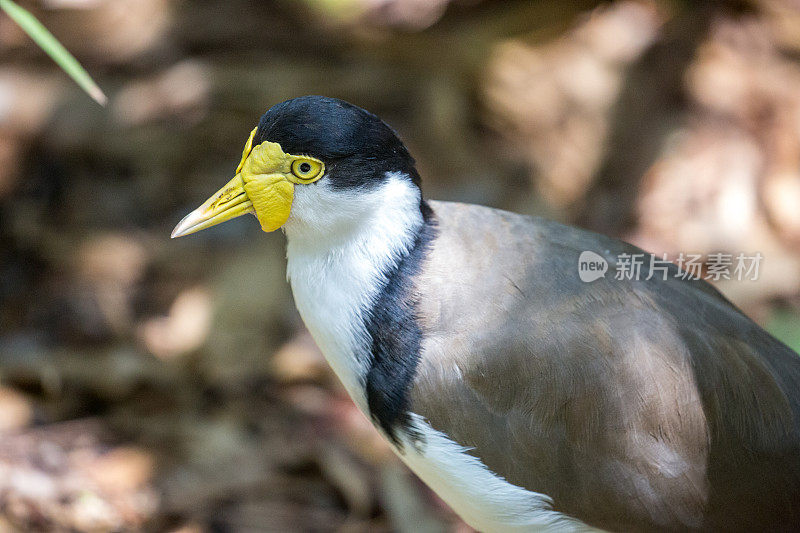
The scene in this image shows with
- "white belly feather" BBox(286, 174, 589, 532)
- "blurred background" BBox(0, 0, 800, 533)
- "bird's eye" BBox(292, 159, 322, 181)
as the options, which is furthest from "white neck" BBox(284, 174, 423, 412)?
"blurred background" BBox(0, 0, 800, 533)

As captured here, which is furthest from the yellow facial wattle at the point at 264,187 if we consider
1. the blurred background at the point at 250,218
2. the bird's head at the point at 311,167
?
the blurred background at the point at 250,218

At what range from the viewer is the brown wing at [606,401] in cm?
235

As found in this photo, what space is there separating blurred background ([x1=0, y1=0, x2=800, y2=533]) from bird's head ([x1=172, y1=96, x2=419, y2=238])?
60.0 inches

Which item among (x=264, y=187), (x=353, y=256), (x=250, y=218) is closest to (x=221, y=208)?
(x=264, y=187)

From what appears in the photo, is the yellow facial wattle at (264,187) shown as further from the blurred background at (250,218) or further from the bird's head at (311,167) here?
the blurred background at (250,218)

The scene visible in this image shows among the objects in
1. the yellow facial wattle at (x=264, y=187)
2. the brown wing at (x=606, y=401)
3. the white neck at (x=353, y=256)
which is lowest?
the brown wing at (x=606, y=401)

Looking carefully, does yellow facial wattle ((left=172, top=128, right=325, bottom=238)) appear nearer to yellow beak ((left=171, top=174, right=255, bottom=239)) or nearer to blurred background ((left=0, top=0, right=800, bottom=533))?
yellow beak ((left=171, top=174, right=255, bottom=239))

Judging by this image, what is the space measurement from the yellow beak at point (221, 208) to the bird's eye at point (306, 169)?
185mm

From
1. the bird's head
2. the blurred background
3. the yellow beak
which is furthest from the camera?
the blurred background

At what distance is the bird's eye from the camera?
2359 mm

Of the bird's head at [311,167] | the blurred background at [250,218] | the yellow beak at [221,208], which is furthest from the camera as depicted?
the blurred background at [250,218]

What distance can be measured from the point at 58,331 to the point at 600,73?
3.20 metres

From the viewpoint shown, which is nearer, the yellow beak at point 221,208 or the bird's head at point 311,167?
the bird's head at point 311,167

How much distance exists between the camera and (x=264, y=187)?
7.87ft
